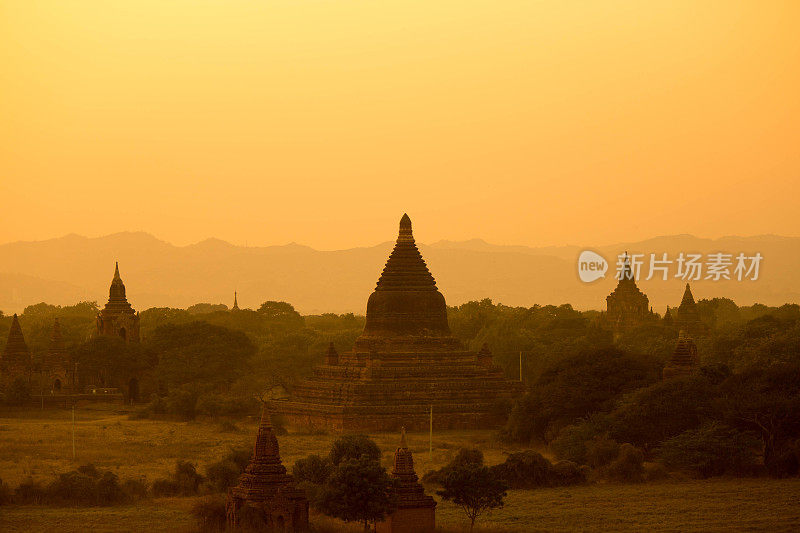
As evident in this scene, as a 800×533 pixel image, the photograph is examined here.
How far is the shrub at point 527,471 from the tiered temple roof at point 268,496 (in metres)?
11.6

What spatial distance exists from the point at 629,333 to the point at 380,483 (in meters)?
76.0

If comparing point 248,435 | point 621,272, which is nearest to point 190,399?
point 248,435

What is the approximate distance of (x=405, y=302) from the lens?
74812mm

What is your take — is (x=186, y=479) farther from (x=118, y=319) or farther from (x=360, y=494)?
(x=118, y=319)

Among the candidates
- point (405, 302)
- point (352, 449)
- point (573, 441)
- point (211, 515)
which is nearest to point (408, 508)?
point (211, 515)

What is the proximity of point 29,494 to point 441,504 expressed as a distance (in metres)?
12.1

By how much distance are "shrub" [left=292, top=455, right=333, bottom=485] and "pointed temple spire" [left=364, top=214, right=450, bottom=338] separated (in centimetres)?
2817

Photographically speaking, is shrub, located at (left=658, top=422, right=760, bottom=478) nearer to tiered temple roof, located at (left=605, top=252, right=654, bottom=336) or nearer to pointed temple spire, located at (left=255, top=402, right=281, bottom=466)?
pointed temple spire, located at (left=255, top=402, right=281, bottom=466)

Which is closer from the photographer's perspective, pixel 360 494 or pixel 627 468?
pixel 360 494

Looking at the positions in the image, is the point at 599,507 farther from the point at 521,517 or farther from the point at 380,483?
the point at 380,483

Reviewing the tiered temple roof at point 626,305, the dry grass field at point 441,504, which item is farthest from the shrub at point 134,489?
the tiered temple roof at point 626,305

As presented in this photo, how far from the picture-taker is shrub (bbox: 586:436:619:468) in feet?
173

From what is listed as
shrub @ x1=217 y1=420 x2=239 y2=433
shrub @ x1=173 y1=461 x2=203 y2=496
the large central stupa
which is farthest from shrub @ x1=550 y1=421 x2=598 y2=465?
shrub @ x1=217 y1=420 x2=239 y2=433

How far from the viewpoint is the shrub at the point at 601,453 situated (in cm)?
5275
